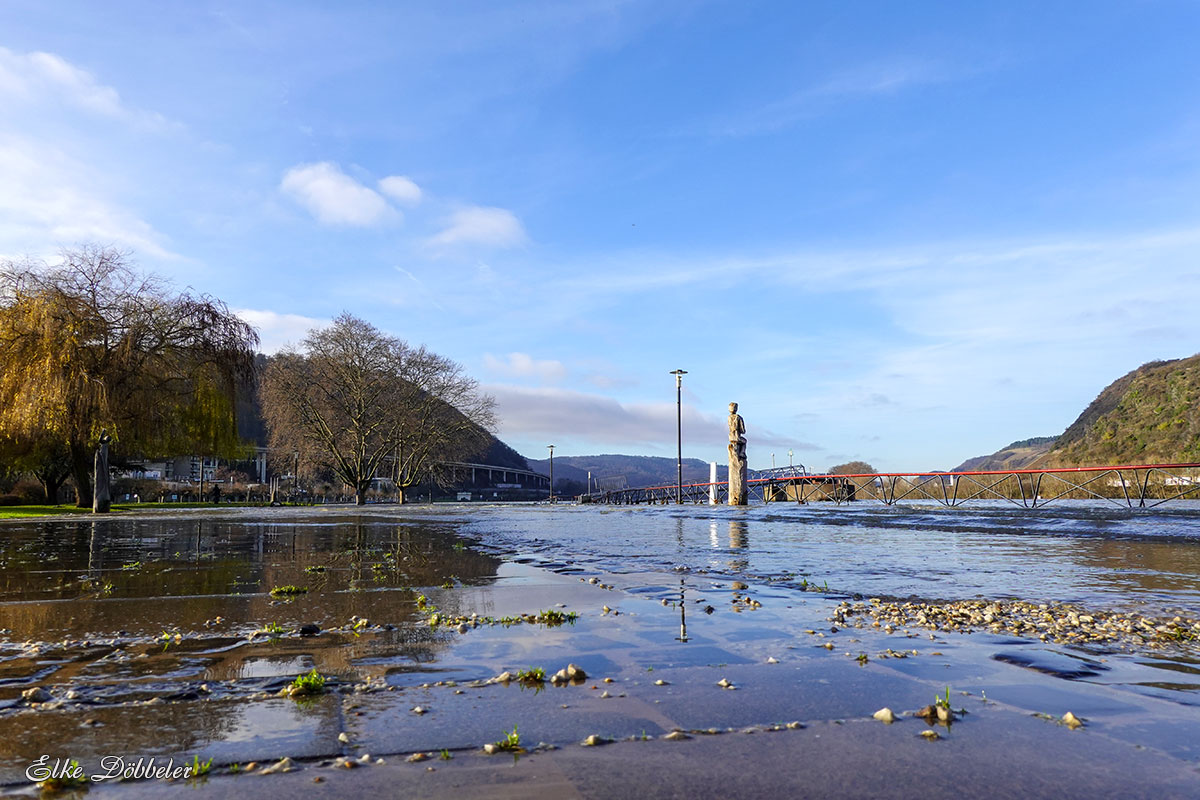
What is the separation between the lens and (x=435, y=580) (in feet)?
26.4

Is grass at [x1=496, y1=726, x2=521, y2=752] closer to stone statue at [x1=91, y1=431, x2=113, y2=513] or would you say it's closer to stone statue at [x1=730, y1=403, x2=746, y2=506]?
stone statue at [x1=91, y1=431, x2=113, y2=513]

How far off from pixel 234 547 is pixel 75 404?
20.3 meters

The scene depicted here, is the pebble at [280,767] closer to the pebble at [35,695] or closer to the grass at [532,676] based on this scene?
the grass at [532,676]

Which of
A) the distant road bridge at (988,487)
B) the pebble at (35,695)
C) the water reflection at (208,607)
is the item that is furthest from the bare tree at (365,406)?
the pebble at (35,695)

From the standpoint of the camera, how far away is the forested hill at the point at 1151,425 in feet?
292

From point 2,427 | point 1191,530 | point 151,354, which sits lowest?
point 1191,530

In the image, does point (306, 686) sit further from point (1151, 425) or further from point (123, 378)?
point (1151, 425)

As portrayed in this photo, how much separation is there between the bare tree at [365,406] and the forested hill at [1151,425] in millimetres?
81313

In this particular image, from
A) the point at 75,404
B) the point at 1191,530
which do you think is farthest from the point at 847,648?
the point at 75,404

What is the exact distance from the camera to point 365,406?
4919cm

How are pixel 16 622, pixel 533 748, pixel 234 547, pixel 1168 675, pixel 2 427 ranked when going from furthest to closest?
pixel 2 427 < pixel 234 547 < pixel 16 622 < pixel 1168 675 < pixel 533 748

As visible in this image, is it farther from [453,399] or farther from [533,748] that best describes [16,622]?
[453,399]

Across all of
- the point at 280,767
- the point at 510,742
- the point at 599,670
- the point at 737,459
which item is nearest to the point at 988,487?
the point at 737,459

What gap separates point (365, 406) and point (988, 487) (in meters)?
38.2
